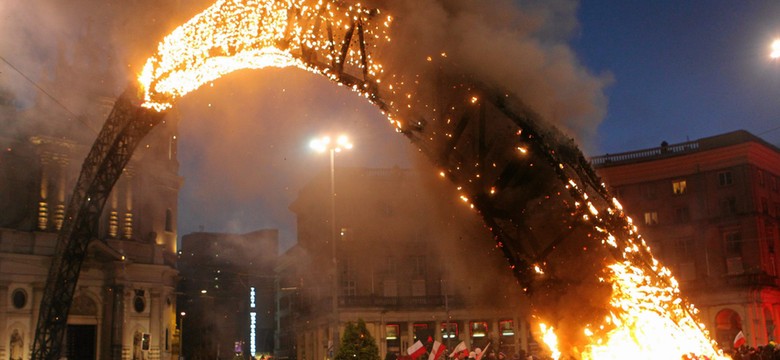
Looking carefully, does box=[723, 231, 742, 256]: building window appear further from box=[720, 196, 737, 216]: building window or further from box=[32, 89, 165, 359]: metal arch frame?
box=[32, 89, 165, 359]: metal arch frame

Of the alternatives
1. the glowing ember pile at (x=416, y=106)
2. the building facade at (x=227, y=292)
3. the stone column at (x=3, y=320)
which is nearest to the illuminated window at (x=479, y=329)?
the building facade at (x=227, y=292)

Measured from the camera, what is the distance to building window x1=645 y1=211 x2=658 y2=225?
58000 mm

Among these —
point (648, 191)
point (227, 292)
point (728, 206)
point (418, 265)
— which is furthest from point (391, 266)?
point (227, 292)

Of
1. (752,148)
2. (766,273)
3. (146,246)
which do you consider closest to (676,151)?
(752,148)

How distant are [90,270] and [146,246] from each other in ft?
15.7

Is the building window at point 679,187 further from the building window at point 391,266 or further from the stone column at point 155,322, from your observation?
the stone column at point 155,322

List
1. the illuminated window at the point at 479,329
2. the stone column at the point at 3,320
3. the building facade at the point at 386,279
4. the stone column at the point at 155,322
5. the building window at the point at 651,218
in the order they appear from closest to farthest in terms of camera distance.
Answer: the stone column at the point at 3,320 < the stone column at the point at 155,322 < the building window at the point at 651,218 < the building facade at the point at 386,279 < the illuminated window at the point at 479,329

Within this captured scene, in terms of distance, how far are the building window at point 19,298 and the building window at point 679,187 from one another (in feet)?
156

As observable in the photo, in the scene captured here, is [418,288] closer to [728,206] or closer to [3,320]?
[728,206]

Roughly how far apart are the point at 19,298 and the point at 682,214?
48.3 m

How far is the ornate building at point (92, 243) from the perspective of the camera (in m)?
43.7

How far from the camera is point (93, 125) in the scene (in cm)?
4838

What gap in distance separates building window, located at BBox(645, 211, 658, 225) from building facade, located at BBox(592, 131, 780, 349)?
6 centimetres

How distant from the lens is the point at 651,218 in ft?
191
